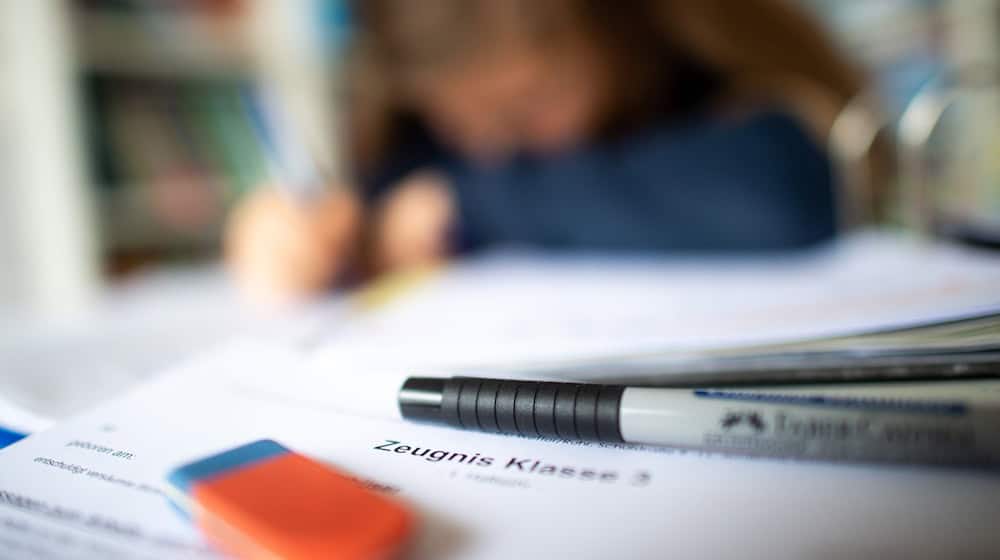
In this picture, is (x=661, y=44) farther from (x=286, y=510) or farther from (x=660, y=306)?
(x=286, y=510)

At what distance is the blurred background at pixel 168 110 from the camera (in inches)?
40.0

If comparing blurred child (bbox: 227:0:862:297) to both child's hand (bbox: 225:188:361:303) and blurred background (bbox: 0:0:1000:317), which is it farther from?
blurred background (bbox: 0:0:1000:317)

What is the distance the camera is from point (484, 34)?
0.77 m

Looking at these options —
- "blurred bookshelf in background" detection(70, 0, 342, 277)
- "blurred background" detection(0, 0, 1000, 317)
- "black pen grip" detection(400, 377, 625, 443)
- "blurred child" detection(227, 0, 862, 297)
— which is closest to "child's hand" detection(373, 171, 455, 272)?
"blurred child" detection(227, 0, 862, 297)

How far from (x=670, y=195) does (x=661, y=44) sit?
265 millimetres

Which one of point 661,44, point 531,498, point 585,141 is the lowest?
point 531,498

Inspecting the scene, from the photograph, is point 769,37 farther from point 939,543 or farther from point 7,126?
point 7,126

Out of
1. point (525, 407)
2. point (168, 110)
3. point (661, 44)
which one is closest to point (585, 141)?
point (661, 44)

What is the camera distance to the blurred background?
1017 mm

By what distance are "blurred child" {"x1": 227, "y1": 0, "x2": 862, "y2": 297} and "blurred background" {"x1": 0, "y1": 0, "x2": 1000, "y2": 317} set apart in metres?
0.26

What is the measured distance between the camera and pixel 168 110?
122cm

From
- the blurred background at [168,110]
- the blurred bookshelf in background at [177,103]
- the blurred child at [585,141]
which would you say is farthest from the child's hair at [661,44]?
the blurred bookshelf in background at [177,103]

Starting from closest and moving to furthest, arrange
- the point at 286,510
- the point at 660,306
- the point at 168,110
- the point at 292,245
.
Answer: the point at 286,510 < the point at 660,306 < the point at 292,245 < the point at 168,110

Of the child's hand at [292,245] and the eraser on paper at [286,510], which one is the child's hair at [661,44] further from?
the eraser on paper at [286,510]
